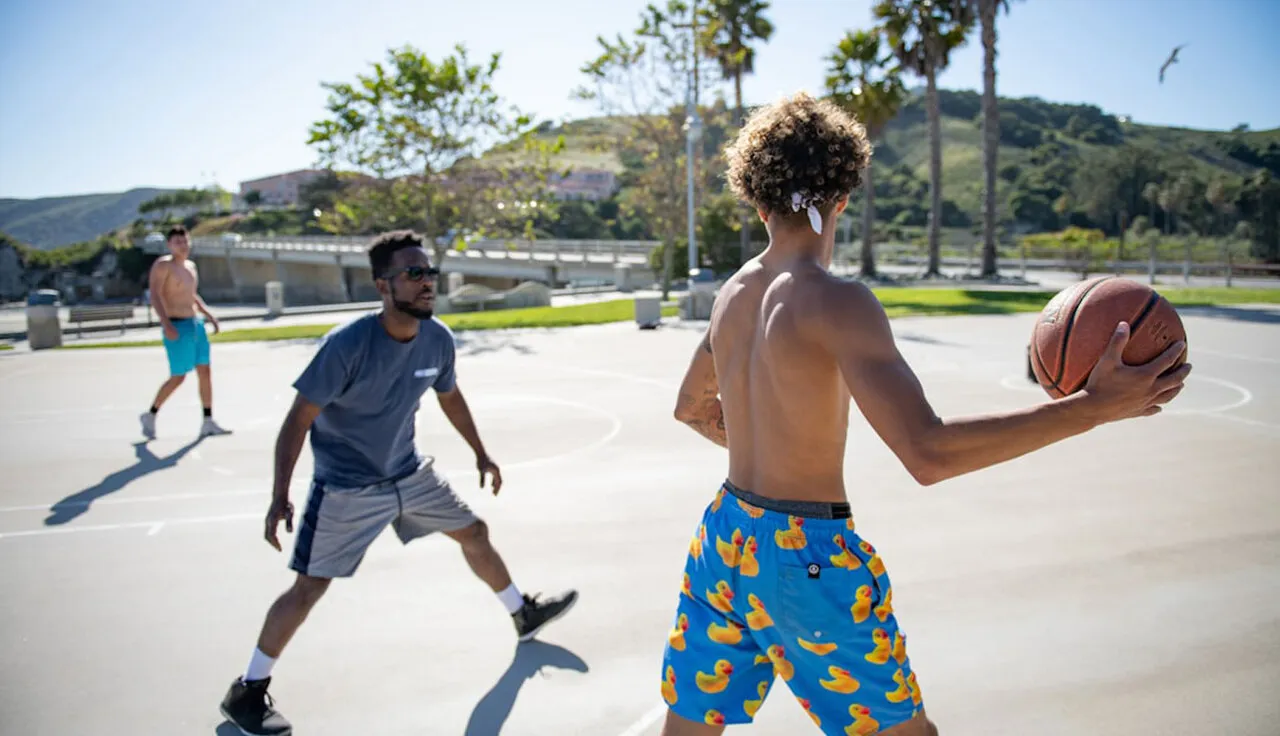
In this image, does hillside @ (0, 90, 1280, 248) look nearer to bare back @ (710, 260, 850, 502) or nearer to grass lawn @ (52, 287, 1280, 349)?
grass lawn @ (52, 287, 1280, 349)

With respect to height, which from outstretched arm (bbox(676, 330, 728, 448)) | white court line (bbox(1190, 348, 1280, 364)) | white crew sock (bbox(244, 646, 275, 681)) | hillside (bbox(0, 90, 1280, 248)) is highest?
hillside (bbox(0, 90, 1280, 248))

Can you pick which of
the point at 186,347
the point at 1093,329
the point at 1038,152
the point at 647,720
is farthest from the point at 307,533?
the point at 1038,152

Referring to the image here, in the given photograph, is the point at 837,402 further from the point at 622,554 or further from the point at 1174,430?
the point at 1174,430

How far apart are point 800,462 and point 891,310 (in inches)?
731

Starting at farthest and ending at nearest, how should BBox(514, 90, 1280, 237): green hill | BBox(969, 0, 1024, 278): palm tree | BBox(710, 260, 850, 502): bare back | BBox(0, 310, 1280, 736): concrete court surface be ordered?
BBox(514, 90, 1280, 237): green hill < BBox(969, 0, 1024, 278): palm tree < BBox(0, 310, 1280, 736): concrete court surface < BBox(710, 260, 850, 502): bare back

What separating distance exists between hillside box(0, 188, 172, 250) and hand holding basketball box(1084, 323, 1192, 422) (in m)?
17.5

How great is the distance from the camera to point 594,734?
334cm

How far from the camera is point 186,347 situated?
8.69m

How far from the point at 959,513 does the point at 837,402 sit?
418 centimetres

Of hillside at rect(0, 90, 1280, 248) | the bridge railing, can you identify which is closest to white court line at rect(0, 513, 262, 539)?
hillside at rect(0, 90, 1280, 248)

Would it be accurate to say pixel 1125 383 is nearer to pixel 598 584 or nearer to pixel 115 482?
pixel 598 584

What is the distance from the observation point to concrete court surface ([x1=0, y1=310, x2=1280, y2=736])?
3568 millimetres

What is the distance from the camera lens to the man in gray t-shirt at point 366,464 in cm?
351

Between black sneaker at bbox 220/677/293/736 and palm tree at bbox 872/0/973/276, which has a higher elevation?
palm tree at bbox 872/0/973/276
